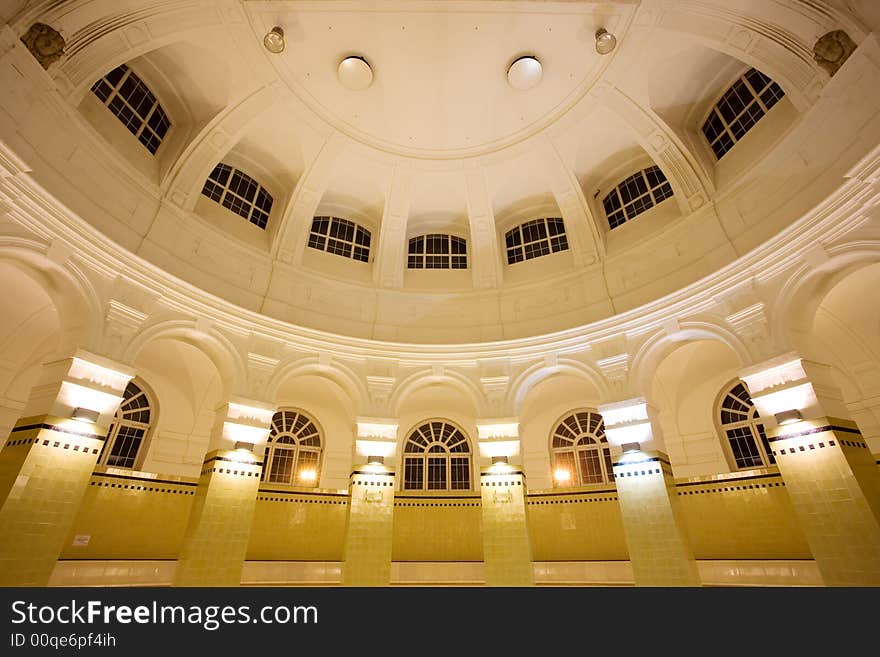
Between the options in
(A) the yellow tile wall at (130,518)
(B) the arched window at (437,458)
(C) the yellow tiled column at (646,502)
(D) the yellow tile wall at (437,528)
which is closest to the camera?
(C) the yellow tiled column at (646,502)

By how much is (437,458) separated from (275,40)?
37.3ft

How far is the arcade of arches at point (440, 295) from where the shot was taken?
283 inches

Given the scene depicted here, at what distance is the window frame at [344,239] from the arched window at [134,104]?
4.03 m

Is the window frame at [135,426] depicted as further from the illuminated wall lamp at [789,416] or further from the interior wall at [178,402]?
the illuminated wall lamp at [789,416]

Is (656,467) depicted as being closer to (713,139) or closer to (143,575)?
(713,139)

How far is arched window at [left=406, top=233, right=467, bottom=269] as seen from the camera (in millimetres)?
13461

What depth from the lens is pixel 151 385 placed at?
39.3 feet

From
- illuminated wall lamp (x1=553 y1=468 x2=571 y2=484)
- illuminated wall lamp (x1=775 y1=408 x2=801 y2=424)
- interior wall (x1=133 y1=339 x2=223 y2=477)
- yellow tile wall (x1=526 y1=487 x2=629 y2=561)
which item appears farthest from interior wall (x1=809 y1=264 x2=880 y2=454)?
interior wall (x1=133 y1=339 x2=223 y2=477)

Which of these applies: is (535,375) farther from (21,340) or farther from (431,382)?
(21,340)

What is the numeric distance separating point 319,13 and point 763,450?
1403 cm

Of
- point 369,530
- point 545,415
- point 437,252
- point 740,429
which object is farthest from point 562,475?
point 437,252

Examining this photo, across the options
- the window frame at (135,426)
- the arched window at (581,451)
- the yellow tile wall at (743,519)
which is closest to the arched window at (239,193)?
the window frame at (135,426)

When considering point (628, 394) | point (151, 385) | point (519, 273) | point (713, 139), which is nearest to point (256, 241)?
point (151, 385)

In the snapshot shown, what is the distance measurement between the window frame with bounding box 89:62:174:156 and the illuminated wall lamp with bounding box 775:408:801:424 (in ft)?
44.8
